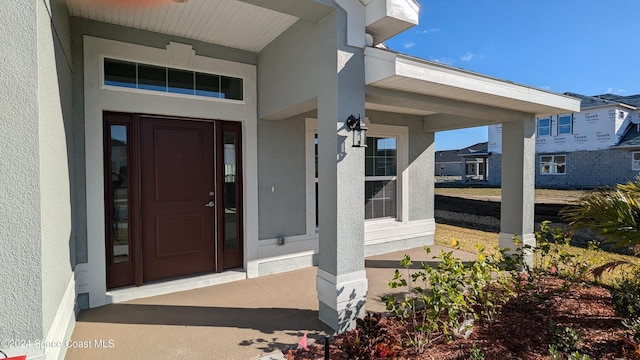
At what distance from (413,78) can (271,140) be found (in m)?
2.36

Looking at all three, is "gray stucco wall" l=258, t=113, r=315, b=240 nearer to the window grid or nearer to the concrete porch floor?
the concrete porch floor

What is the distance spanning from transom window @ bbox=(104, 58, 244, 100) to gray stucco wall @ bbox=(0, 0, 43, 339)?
7.07ft

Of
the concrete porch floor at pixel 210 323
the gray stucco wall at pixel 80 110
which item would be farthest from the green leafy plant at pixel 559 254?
the gray stucco wall at pixel 80 110

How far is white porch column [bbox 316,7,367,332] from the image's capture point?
304 cm

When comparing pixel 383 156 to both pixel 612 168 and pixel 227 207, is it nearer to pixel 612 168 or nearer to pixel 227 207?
pixel 227 207

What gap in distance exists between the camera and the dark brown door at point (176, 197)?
4.08 meters

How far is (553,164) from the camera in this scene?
784 inches

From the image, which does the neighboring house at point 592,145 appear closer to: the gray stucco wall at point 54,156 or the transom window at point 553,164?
the transom window at point 553,164

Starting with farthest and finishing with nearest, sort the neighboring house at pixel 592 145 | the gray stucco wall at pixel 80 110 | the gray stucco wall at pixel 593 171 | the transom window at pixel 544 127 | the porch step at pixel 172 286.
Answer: the transom window at pixel 544 127 < the neighboring house at pixel 592 145 < the gray stucco wall at pixel 593 171 < the porch step at pixel 172 286 < the gray stucco wall at pixel 80 110

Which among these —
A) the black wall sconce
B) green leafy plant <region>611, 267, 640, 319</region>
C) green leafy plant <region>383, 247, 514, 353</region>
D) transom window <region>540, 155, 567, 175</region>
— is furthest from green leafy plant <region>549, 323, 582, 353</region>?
transom window <region>540, 155, 567, 175</region>

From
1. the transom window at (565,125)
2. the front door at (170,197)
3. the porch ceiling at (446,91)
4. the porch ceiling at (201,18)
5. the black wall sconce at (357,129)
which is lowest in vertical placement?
the front door at (170,197)

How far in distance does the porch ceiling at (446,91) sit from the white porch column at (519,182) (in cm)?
30

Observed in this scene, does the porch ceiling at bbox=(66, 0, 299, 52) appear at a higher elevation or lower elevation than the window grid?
higher

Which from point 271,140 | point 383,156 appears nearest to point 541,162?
point 383,156
